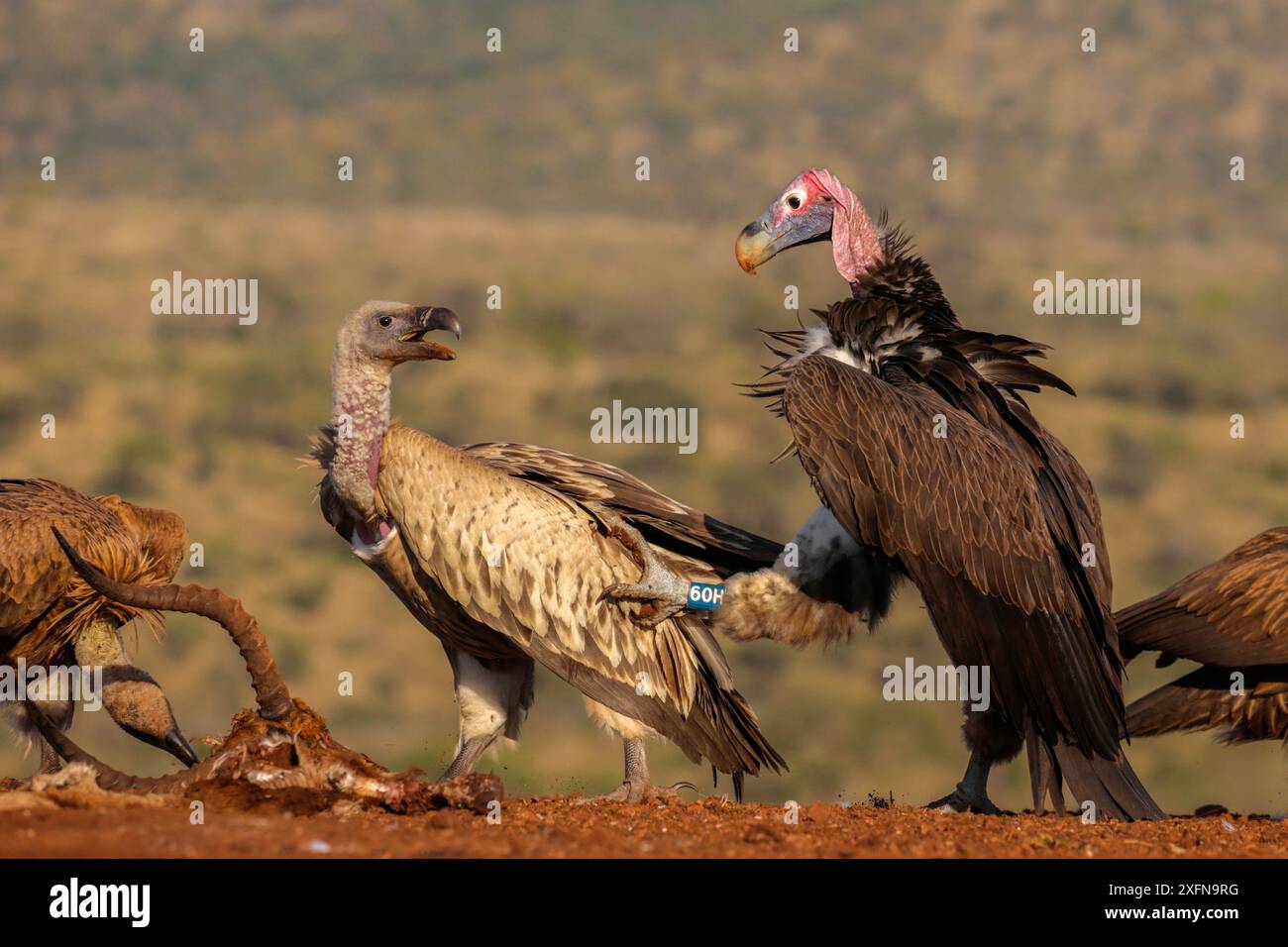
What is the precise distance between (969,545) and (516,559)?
88.1 inches

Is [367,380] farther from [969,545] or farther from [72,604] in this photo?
[969,545]

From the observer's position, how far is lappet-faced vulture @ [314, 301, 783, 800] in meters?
9.29

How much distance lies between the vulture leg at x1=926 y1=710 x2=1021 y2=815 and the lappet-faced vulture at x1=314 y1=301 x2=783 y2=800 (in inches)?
40.7

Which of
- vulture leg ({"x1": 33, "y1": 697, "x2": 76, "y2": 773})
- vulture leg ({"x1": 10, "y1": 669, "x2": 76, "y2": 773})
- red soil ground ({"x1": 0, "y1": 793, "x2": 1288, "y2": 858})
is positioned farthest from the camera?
vulture leg ({"x1": 10, "y1": 669, "x2": 76, "y2": 773})

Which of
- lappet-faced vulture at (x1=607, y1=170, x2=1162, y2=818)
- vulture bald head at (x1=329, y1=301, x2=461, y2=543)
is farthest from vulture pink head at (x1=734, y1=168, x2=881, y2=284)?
vulture bald head at (x1=329, y1=301, x2=461, y2=543)

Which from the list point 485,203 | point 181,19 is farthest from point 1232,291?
point 181,19

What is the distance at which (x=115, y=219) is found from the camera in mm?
48531

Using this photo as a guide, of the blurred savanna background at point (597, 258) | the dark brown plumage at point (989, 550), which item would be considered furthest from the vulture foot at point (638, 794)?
the dark brown plumage at point (989, 550)

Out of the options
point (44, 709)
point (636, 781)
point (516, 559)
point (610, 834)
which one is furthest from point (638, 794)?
point (44, 709)

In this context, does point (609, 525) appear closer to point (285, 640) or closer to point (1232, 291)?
point (285, 640)

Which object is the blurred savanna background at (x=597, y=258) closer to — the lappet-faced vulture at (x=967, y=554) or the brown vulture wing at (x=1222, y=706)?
the lappet-faced vulture at (x=967, y=554)

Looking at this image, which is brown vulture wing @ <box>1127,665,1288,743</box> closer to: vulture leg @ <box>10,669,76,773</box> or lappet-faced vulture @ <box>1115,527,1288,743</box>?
lappet-faced vulture @ <box>1115,527,1288,743</box>

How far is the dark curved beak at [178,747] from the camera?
9.51 m

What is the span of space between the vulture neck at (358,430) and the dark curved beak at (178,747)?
58.8 inches
